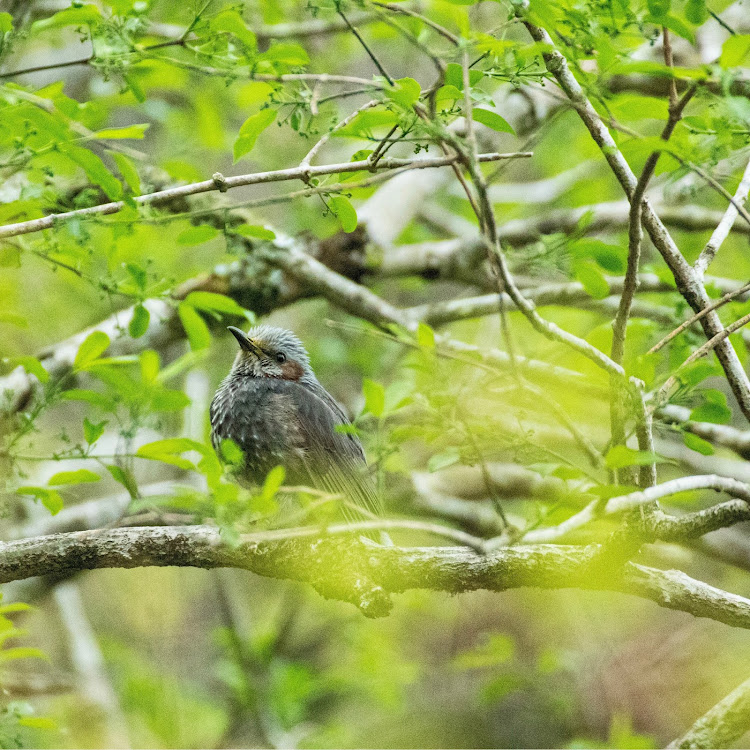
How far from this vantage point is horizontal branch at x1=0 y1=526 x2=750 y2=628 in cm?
238

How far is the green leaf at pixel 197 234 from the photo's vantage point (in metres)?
2.53

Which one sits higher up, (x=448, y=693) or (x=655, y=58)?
(x=655, y=58)

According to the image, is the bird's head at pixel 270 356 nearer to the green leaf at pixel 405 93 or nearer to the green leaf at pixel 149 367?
the green leaf at pixel 149 367

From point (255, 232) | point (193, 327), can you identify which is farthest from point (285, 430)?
point (255, 232)

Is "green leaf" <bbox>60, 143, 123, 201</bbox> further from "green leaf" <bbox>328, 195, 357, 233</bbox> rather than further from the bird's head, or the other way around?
the bird's head

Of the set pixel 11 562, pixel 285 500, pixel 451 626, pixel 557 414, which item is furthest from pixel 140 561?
pixel 451 626

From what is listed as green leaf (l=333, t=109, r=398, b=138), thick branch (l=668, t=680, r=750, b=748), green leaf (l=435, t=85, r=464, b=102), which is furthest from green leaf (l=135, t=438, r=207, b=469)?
thick branch (l=668, t=680, r=750, b=748)

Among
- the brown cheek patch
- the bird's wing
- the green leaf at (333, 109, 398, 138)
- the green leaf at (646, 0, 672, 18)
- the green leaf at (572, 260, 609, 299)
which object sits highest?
the green leaf at (646, 0, 672, 18)

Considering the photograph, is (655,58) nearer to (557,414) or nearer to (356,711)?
(557,414)

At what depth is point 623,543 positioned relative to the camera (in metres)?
2.17

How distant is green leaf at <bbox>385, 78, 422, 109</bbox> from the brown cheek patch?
7.25 feet

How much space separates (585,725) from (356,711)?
228 cm

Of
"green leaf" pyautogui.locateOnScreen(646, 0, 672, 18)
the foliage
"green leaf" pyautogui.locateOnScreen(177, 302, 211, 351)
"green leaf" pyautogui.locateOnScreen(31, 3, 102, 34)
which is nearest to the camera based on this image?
"green leaf" pyautogui.locateOnScreen(646, 0, 672, 18)

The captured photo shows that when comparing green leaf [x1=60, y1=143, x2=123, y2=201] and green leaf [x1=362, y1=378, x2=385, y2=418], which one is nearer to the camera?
green leaf [x1=362, y1=378, x2=385, y2=418]
